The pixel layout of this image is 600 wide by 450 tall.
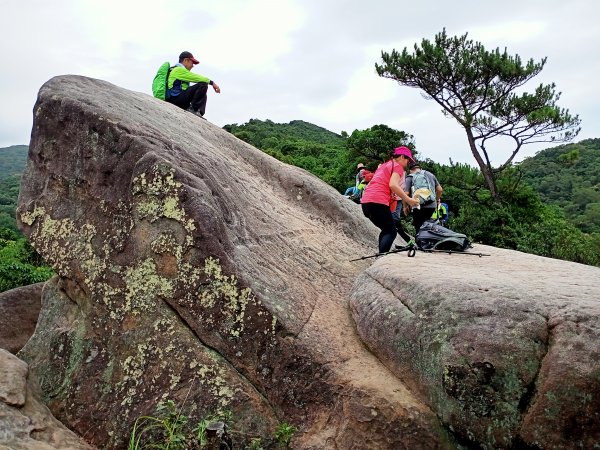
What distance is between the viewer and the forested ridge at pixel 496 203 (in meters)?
16.7

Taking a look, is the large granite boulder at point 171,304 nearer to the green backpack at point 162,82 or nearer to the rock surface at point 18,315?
the rock surface at point 18,315

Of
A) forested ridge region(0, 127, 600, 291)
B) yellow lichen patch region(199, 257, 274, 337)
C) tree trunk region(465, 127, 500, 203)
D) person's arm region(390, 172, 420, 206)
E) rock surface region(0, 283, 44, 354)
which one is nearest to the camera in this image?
yellow lichen patch region(199, 257, 274, 337)

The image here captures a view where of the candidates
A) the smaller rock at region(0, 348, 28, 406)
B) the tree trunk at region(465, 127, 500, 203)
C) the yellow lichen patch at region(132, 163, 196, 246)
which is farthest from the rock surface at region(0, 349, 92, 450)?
the tree trunk at region(465, 127, 500, 203)

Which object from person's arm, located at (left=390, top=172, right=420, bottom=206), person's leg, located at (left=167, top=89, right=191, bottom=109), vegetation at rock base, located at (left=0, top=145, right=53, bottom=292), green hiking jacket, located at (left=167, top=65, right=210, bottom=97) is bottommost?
vegetation at rock base, located at (left=0, top=145, right=53, bottom=292)

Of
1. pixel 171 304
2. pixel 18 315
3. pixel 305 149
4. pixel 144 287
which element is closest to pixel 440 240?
pixel 171 304

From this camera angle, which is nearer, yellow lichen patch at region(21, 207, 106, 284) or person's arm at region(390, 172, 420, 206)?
yellow lichen patch at region(21, 207, 106, 284)

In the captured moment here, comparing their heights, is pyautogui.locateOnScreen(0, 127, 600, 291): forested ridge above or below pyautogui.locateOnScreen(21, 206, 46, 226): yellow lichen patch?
above

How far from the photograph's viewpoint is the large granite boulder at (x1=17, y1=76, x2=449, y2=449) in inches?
193

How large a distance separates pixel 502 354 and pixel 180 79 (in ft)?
24.9

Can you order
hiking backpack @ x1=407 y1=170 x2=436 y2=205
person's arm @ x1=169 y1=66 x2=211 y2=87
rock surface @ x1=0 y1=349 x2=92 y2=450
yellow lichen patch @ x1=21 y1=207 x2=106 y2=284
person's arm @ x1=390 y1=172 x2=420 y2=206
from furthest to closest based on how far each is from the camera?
person's arm @ x1=169 y1=66 x2=211 y2=87 < hiking backpack @ x1=407 y1=170 x2=436 y2=205 < person's arm @ x1=390 y1=172 x2=420 y2=206 < yellow lichen patch @ x1=21 y1=207 x2=106 y2=284 < rock surface @ x1=0 y1=349 x2=92 y2=450

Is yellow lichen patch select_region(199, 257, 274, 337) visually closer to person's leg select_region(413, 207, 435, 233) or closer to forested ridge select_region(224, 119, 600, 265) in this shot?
person's leg select_region(413, 207, 435, 233)

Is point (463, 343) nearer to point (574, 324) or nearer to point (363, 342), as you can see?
point (574, 324)

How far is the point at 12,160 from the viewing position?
91188 millimetres

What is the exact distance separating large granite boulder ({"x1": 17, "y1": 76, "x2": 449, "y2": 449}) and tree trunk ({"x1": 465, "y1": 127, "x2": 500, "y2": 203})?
54.0 feet
